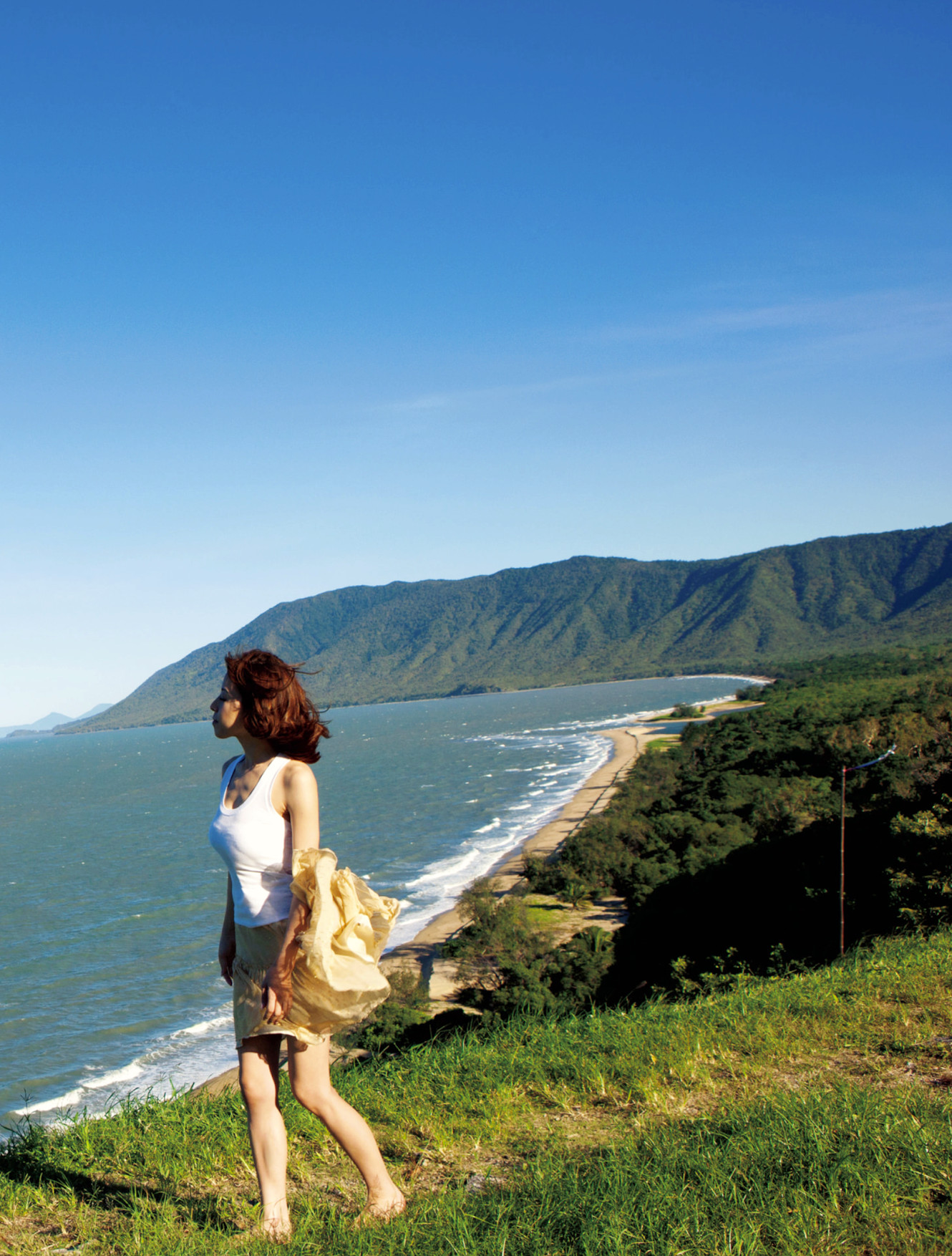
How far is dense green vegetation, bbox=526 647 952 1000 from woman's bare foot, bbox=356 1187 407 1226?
5.85 metres

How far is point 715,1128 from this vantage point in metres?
3.15

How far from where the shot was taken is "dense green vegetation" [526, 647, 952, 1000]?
1146cm

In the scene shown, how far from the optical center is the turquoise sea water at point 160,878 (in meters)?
16.7

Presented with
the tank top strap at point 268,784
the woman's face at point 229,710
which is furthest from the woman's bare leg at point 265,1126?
the woman's face at point 229,710

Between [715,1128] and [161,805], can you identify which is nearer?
[715,1128]

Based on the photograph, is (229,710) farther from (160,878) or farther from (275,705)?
(160,878)

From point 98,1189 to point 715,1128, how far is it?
2252mm

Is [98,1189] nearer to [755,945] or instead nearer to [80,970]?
[755,945]

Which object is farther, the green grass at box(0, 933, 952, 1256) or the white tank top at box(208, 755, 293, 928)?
the white tank top at box(208, 755, 293, 928)

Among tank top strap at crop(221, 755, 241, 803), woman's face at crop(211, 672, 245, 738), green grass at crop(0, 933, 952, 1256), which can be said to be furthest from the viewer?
tank top strap at crop(221, 755, 241, 803)

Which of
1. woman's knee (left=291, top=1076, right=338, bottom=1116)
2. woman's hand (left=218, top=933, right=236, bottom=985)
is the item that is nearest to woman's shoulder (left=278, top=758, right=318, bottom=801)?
woman's hand (left=218, top=933, right=236, bottom=985)

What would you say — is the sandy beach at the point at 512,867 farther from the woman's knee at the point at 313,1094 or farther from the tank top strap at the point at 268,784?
the tank top strap at the point at 268,784

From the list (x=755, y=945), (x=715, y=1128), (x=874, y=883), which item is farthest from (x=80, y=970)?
(x=715, y=1128)

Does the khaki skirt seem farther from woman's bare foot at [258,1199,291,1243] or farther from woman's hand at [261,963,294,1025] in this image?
woman's bare foot at [258,1199,291,1243]
